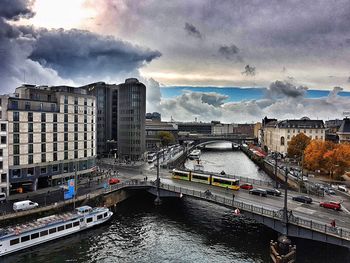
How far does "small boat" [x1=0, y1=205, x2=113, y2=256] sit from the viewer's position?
44.6 m

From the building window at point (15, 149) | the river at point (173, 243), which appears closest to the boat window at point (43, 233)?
the river at point (173, 243)

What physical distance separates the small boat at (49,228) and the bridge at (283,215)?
34.7 ft

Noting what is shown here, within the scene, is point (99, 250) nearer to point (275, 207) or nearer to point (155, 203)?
point (155, 203)

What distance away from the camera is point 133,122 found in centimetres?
12744

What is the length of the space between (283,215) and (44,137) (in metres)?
54.5

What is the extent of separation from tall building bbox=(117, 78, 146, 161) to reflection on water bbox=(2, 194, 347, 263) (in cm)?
6396

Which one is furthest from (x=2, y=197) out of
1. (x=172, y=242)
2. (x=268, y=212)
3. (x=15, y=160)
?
(x=268, y=212)

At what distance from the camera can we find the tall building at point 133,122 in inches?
4983

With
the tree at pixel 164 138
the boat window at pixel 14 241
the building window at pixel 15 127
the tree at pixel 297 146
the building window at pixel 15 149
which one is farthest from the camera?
the tree at pixel 164 138

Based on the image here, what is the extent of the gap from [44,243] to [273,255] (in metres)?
36.0

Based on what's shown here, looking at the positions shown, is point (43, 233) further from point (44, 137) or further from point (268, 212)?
point (268, 212)

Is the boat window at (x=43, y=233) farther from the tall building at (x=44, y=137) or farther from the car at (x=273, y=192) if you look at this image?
the car at (x=273, y=192)

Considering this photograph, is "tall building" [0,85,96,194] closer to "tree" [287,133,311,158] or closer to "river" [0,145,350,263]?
"river" [0,145,350,263]

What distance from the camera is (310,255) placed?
43656 mm
